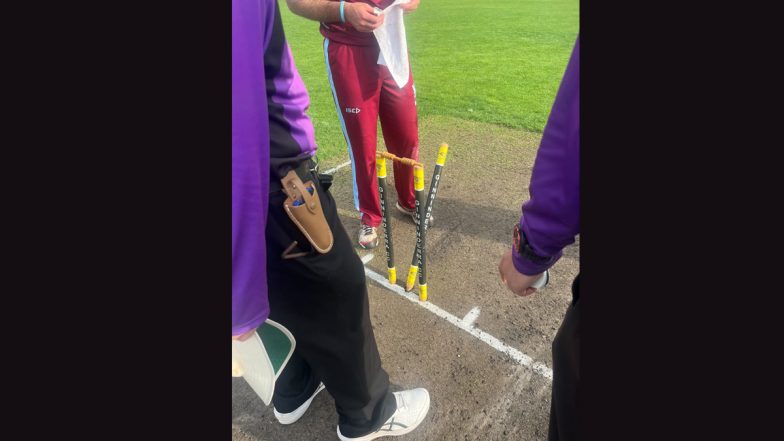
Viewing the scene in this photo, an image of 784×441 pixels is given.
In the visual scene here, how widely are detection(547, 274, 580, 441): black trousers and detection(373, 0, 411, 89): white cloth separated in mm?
2292

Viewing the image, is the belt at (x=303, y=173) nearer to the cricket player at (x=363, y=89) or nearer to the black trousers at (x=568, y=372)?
the black trousers at (x=568, y=372)

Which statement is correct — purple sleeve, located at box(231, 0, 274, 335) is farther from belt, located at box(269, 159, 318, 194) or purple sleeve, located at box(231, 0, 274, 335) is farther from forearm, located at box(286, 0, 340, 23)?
forearm, located at box(286, 0, 340, 23)

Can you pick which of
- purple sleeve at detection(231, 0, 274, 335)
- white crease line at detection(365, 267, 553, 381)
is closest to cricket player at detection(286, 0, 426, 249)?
white crease line at detection(365, 267, 553, 381)

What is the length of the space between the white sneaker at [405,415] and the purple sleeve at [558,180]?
1.23 meters

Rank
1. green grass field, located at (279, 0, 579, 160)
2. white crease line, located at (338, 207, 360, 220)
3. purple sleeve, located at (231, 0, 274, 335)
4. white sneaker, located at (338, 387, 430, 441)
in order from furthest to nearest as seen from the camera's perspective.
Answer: green grass field, located at (279, 0, 579, 160) < white crease line, located at (338, 207, 360, 220) < white sneaker, located at (338, 387, 430, 441) < purple sleeve, located at (231, 0, 274, 335)

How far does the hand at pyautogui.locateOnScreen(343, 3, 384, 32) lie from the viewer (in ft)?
9.14

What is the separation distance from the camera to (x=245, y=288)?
4.13 ft

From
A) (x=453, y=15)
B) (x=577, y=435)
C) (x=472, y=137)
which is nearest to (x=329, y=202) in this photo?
(x=577, y=435)

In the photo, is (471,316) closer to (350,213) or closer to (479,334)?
(479,334)

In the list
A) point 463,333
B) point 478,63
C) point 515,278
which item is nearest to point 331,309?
point 515,278

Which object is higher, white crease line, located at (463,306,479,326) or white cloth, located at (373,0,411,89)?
white cloth, located at (373,0,411,89)

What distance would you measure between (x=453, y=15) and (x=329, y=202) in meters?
17.5

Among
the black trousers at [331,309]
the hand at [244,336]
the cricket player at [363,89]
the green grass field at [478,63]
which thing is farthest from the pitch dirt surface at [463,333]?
the green grass field at [478,63]

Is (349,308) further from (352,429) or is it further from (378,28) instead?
(378,28)
